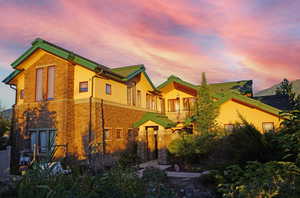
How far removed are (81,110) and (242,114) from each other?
11030 mm

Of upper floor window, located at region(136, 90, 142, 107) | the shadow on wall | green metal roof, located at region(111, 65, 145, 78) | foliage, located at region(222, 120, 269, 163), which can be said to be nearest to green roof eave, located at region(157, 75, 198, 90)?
upper floor window, located at region(136, 90, 142, 107)

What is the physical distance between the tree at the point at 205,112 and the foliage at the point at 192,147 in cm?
123

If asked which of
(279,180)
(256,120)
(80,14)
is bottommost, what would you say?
(279,180)

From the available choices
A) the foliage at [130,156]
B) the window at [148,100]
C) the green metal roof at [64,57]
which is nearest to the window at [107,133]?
the foliage at [130,156]

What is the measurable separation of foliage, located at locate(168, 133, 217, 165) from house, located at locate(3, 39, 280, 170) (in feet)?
6.31

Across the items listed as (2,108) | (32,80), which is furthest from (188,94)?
(2,108)

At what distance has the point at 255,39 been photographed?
437 inches

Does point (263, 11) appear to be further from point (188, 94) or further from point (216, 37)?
point (188, 94)

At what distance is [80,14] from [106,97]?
20.8 feet

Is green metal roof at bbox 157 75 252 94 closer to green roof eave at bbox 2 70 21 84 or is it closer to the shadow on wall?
the shadow on wall

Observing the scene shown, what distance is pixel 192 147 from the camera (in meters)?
13.1

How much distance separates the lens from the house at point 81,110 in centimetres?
1464

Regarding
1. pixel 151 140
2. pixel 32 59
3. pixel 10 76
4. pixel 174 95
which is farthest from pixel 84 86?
pixel 174 95

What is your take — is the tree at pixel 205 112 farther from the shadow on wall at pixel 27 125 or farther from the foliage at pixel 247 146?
the shadow on wall at pixel 27 125
